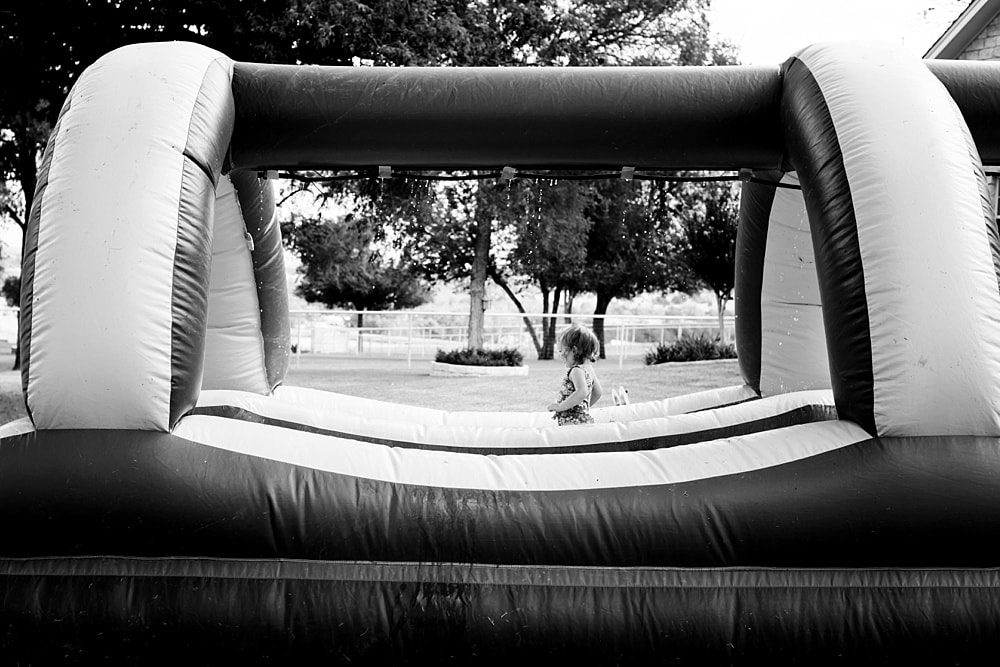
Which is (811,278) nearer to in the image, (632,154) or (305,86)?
(632,154)

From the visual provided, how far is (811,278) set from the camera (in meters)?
4.04

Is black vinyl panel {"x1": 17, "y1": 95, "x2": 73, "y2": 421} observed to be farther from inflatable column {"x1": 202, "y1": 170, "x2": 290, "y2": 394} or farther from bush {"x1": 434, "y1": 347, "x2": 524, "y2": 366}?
bush {"x1": 434, "y1": 347, "x2": 524, "y2": 366}

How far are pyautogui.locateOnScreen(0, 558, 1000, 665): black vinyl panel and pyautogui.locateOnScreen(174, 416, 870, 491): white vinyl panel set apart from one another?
28 centimetres

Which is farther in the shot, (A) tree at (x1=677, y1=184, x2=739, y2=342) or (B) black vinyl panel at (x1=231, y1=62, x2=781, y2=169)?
(A) tree at (x1=677, y1=184, x2=739, y2=342)

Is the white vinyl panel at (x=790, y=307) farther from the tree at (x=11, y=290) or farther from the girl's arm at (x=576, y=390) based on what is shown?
the tree at (x=11, y=290)

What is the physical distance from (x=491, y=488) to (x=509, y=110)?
1.40 m

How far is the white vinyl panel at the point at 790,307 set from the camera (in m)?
3.97

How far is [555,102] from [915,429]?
1.60m

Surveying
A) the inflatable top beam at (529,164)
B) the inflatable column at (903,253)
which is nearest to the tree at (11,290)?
the inflatable top beam at (529,164)

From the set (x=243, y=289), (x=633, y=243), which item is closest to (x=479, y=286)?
(x=633, y=243)

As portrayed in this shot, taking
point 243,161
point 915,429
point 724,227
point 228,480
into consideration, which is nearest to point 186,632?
point 228,480

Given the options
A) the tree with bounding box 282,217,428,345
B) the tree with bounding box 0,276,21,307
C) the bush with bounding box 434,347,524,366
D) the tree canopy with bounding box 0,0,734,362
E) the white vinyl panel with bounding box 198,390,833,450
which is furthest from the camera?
the tree with bounding box 0,276,21,307

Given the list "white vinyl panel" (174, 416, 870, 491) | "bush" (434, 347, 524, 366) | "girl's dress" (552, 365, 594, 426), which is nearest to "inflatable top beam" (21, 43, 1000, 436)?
"white vinyl panel" (174, 416, 870, 491)

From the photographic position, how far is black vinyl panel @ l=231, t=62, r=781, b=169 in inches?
114
